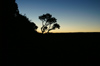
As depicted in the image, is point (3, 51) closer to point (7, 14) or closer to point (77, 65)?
point (7, 14)

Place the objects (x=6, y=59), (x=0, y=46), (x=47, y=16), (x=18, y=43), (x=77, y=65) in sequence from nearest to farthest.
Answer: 1. (x=0, y=46)
2. (x=6, y=59)
3. (x=77, y=65)
4. (x=18, y=43)
5. (x=47, y=16)

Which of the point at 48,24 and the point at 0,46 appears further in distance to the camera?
the point at 48,24

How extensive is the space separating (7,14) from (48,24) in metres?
32.9

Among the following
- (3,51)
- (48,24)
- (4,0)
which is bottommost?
(3,51)

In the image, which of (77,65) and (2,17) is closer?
(2,17)

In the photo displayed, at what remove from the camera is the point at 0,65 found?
8.34ft

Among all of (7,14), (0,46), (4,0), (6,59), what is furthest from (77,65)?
(4,0)

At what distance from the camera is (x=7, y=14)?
2.71 m

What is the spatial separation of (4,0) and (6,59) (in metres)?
2.09

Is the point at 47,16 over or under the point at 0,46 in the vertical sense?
over

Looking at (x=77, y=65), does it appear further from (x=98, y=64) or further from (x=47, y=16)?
(x=47, y=16)

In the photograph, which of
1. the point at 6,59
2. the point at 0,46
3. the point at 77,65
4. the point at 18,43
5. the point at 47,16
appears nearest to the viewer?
the point at 0,46

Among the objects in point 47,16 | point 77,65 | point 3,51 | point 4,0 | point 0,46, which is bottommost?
point 77,65

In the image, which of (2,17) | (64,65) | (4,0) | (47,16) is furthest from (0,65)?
(47,16)
